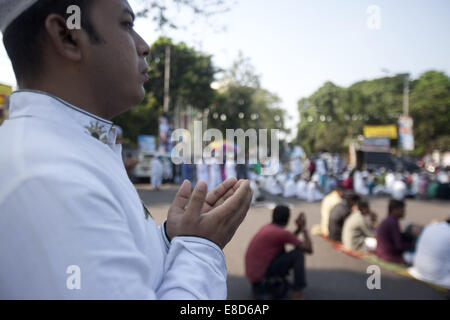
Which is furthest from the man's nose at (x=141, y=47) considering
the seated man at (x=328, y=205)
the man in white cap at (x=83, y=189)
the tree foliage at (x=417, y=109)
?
the tree foliage at (x=417, y=109)

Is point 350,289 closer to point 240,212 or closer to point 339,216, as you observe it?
point 339,216

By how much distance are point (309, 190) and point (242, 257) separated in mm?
8051

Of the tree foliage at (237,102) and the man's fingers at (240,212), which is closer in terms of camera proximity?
the man's fingers at (240,212)

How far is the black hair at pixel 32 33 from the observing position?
722mm

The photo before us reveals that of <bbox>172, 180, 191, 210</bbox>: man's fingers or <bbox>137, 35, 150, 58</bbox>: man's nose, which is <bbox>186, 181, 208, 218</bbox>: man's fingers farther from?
<bbox>137, 35, 150, 58</bbox>: man's nose

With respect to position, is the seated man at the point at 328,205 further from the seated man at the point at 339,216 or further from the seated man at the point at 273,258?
the seated man at the point at 273,258

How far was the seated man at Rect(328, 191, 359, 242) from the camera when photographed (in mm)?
6137

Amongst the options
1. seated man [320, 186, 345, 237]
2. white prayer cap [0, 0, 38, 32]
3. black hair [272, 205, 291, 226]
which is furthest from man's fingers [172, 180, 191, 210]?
seated man [320, 186, 345, 237]

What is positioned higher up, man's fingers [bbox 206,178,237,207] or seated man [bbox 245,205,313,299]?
man's fingers [bbox 206,178,237,207]

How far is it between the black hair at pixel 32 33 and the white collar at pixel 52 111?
77mm

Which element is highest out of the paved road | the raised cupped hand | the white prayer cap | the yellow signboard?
the yellow signboard

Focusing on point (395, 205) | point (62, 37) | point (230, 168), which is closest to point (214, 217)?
point (62, 37)

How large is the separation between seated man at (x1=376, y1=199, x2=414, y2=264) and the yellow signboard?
18.1 m
